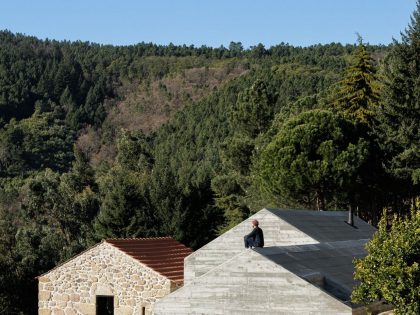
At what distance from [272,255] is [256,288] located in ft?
3.02

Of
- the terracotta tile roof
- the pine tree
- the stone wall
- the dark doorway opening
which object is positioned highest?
the pine tree

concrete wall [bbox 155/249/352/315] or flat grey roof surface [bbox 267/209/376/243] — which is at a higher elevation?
flat grey roof surface [bbox 267/209/376/243]

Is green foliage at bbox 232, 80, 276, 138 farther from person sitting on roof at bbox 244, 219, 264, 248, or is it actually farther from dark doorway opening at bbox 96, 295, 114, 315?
person sitting on roof at bbox 244, 219, 264, 248

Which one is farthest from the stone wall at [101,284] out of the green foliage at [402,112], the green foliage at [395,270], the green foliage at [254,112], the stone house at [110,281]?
the green foliage at [254,112]

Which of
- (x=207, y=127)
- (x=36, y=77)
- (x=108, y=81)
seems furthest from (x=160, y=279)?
(x=108, y=81)

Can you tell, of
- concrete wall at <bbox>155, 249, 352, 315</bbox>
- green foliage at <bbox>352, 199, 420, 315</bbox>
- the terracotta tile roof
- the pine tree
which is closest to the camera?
green foliage at <bbox>352, 199, 420, 315</bbox>

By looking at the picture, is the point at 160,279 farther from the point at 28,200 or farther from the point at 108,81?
the point at 108,81

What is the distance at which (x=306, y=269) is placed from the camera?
1900 cm

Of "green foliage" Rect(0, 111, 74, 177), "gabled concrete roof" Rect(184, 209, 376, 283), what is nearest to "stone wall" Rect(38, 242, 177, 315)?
"gabled concrete roof" Rect(184, 209, 376, 283)

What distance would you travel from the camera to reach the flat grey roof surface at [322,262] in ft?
59.7

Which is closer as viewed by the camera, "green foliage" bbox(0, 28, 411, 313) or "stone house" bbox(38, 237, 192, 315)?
"stone house" bbox(38, 237, 192, 315)

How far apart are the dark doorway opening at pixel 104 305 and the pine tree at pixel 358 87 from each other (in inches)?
958

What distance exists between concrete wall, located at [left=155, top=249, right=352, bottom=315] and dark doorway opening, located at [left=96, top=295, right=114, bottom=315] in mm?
8628

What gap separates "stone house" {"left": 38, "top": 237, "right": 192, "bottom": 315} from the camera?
25.5m
